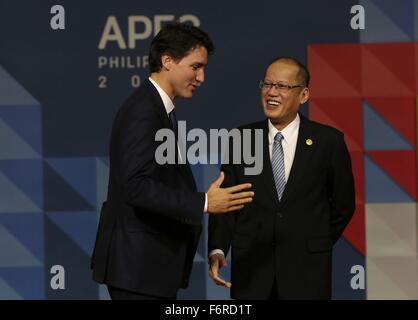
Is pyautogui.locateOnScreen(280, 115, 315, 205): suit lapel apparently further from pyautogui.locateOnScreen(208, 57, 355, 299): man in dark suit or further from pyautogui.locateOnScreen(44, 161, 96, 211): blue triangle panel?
pyautogui.locateOnScreen(44, 161, 96, 211): blue triangle panel

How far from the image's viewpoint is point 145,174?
2945 millimetres

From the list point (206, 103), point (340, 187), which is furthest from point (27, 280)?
point (340, 187)

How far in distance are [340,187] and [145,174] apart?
0.94m

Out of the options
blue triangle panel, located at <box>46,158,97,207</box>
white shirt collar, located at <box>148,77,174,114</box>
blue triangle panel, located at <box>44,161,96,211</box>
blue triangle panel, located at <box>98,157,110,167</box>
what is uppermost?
blue triangle panel, located at <box>98,157,110,167</box>

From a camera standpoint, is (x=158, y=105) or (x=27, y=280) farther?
(x=27, y=280)

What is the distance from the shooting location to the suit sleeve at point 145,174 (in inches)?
116

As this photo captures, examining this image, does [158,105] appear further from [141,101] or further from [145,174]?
[145,174]

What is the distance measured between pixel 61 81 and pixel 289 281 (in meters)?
1.83

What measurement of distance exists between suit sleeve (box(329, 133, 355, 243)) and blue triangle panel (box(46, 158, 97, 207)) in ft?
5.05

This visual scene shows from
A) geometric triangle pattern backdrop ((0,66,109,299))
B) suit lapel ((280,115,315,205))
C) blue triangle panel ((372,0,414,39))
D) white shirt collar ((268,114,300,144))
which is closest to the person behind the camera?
suit lapel ((280,115,315,205))

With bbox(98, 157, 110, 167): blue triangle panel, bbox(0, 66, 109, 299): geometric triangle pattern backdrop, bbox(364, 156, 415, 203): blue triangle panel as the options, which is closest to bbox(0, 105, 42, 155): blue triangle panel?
bbox(0, 66, 109, 299): geometric triangle pattern backdrop

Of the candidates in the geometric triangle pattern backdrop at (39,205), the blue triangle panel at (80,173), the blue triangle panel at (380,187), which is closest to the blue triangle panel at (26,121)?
the geometric triangle pattern backdrop at (39,205)

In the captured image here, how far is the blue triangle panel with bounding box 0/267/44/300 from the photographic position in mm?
4754

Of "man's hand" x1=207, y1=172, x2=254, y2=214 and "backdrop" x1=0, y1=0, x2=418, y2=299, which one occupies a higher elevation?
"backdrop" x1=0, y1=0, x2=418, y2=299
